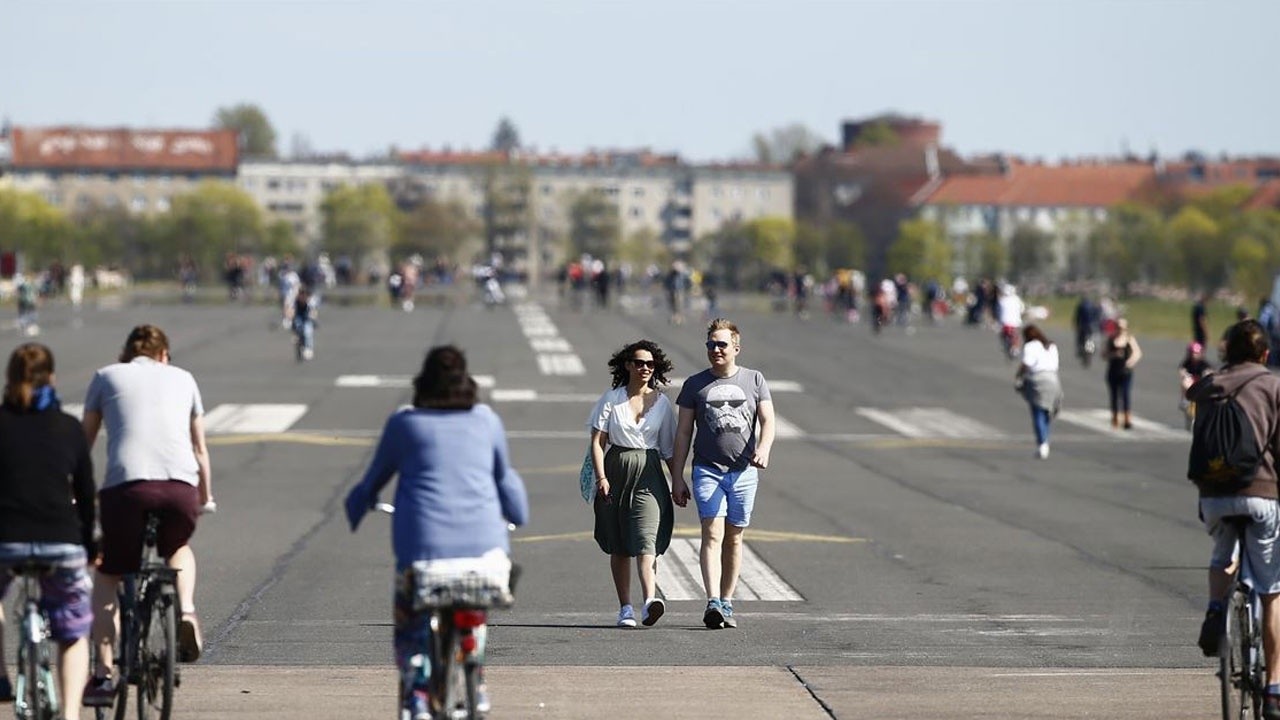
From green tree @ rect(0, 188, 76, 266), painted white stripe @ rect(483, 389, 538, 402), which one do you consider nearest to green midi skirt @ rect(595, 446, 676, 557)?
painted white stripe @ rect(483, 389, 538, 402)

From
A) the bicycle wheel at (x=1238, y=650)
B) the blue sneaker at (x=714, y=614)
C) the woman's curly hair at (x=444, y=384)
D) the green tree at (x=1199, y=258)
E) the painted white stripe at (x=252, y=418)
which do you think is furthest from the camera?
the green tree at (x=1199, y=258)

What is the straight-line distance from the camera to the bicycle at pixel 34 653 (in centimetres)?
834

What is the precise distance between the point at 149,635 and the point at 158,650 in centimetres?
8

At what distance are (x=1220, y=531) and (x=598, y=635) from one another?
439 cm

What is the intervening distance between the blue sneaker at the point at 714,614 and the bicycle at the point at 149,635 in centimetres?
446

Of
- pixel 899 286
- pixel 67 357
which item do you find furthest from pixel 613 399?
pixel 899 286

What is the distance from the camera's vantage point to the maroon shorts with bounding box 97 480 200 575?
9.09 metres

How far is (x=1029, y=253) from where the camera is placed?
197375 millimetres

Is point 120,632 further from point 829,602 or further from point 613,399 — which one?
point 829,602

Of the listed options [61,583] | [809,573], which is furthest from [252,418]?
[61,583]

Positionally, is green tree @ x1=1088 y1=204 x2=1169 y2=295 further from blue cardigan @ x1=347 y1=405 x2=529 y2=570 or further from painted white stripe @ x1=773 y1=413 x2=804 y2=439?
blue cardigan @ x1=347 y1=405 x2=529 y2=570

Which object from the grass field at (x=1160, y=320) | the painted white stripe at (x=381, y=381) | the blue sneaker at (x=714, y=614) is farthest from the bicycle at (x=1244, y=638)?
the grass field at (x=1160, y=320)

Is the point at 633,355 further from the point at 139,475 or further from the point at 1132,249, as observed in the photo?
the point at 1132,249

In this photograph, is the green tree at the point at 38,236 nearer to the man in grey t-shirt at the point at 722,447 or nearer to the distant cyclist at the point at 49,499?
the man in grey t-shirt at the point at 722,447
